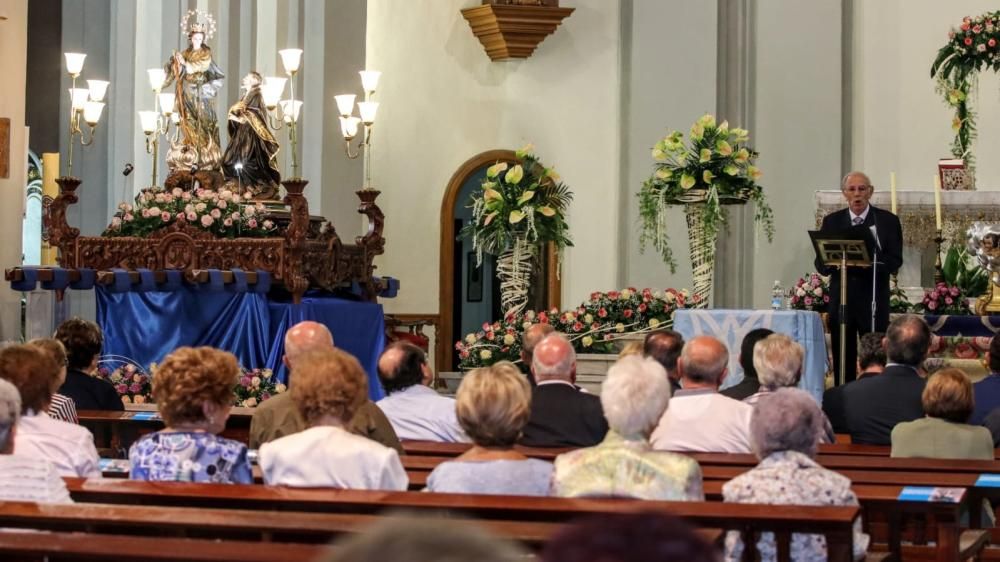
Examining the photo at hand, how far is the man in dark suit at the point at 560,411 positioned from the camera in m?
5.62

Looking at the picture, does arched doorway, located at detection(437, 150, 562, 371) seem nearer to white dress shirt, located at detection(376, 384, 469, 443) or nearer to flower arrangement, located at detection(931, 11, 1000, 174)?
flower arrangement, located at detection(931, 11, 1000, 174)

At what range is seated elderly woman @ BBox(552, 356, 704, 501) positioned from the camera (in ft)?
12.9

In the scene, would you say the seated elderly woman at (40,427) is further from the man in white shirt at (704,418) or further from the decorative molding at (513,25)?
the decorative molding at (513,25)

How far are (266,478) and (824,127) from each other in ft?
35.0

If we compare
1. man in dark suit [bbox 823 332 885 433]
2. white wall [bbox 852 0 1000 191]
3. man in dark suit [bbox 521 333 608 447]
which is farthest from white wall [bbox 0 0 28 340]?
white wall [bbox 852 0 1000 191]

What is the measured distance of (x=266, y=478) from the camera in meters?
4.37

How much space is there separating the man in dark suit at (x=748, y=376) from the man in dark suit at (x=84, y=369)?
8.87 feet

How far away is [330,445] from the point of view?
4230 mm

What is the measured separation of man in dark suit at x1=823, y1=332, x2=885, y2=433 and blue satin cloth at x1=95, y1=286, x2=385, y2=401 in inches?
173

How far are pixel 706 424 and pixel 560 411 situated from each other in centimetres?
52

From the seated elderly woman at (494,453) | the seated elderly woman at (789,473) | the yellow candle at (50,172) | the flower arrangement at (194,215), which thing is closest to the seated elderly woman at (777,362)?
the seated elderly woman at (789,473)

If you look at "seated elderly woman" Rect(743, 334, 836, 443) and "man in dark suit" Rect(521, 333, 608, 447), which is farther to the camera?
"seated elderly woman" Rect(743, 334, 836, 443)

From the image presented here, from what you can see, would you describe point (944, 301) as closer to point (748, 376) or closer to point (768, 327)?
point (768, 327)

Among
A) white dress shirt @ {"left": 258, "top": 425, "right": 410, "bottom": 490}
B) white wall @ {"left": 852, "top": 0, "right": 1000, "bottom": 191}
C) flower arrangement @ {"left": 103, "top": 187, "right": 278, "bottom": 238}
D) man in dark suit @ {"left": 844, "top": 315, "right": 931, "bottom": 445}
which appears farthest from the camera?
white wall @ {"left": 852, "top": 0, "right": 1000, "bottom": 191}
